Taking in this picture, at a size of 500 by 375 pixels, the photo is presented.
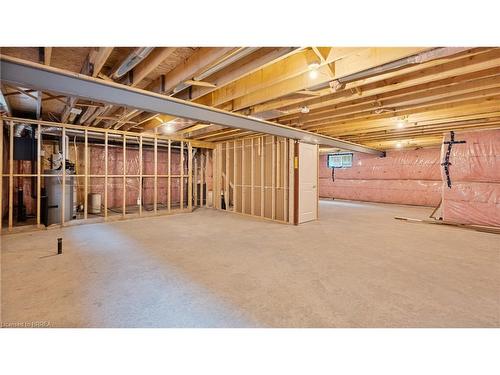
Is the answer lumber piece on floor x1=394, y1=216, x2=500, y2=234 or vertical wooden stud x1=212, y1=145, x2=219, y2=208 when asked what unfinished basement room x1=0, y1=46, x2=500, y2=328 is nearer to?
lumber piece on floor x1=394, y1=216, x2=500, y2=234

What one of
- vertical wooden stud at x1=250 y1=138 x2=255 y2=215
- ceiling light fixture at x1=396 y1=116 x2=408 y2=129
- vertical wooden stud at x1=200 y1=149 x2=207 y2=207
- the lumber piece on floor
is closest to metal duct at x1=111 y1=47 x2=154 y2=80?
vertical wooden stud at x1=250 y1=138 x2=255 y2=215

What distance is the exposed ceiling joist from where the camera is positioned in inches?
79.2

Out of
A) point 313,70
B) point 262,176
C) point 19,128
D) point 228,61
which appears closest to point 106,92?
point 228,61

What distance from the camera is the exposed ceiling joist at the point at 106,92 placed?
2.01 meters

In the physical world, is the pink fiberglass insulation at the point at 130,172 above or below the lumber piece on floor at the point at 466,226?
above

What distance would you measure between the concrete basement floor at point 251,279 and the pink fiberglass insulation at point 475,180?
2.74 ft

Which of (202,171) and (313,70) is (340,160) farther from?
(313,70)

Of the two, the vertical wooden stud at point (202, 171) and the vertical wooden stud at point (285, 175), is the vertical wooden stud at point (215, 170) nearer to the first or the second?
the vertical wooden stud at point (202, 171)

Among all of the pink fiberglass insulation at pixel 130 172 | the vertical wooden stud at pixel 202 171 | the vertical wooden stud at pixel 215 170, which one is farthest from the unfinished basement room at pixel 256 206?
the vertical wooden stud at pixel 202 171

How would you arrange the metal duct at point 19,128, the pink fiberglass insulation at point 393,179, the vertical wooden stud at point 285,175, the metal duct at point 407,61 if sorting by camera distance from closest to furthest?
the metal duct at point 407,61, the metal duct at point 19,128, the vertical wooden stud at point 285,175, the pink fiberglass insulation at point 393,179

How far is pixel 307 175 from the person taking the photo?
220 inches

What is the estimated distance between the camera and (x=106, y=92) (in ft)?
8.20
